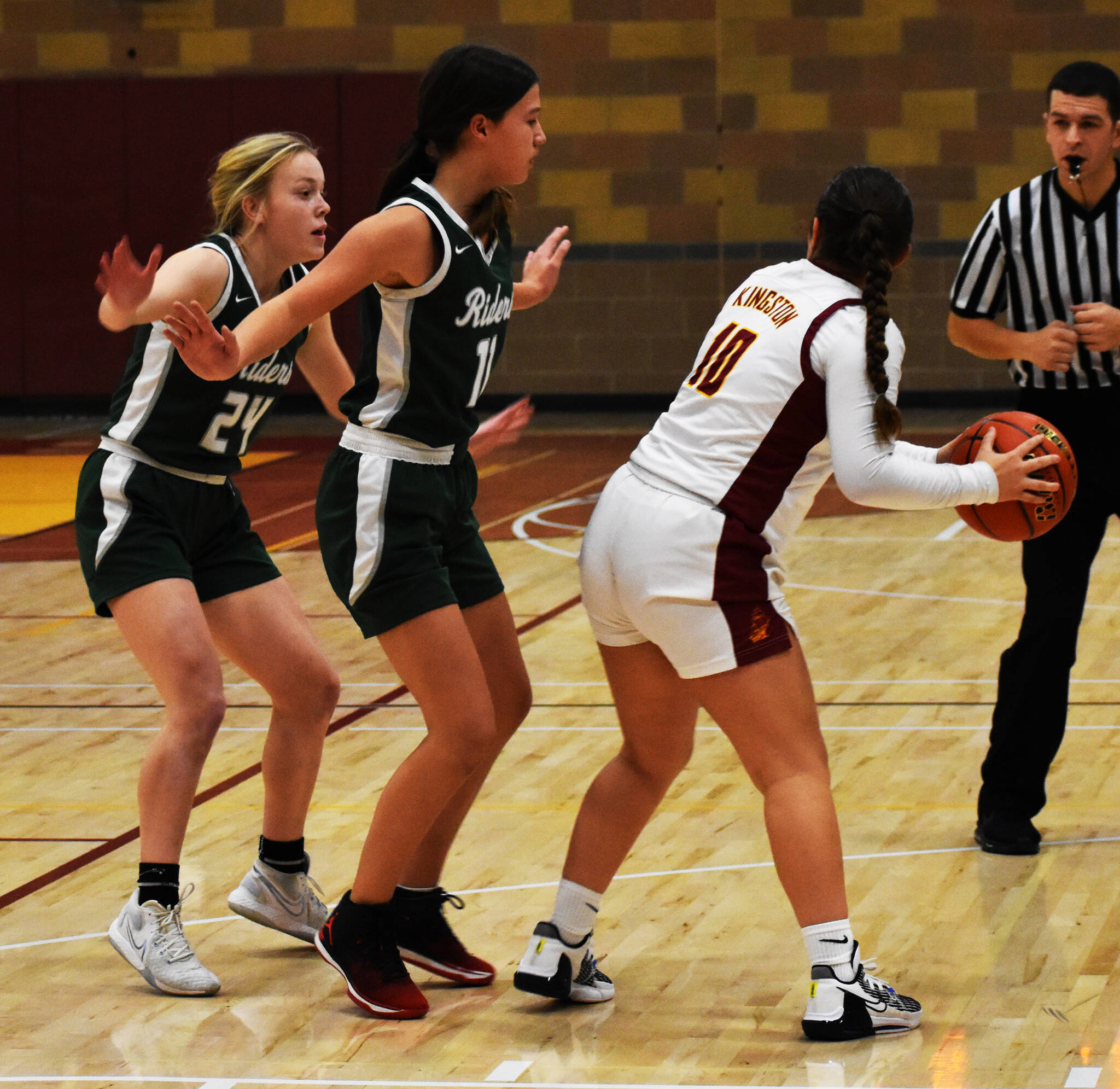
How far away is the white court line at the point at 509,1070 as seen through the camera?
2.93m

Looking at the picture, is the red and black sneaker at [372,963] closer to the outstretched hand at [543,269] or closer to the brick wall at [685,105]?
the outstretched hand at [543,269]

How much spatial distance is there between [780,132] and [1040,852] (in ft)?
35.1

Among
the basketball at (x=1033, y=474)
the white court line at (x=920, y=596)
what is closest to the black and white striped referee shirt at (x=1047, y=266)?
the basketball at (x=1033, y=474)

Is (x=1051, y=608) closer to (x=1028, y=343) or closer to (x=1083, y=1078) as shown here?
(x=1028, y=343)

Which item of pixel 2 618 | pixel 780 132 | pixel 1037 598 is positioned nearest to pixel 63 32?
pixel 780 132

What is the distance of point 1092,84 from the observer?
4.04 m

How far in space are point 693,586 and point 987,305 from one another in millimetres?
1521

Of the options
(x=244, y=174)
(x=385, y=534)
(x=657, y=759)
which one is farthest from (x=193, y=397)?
(x=657, y=759)

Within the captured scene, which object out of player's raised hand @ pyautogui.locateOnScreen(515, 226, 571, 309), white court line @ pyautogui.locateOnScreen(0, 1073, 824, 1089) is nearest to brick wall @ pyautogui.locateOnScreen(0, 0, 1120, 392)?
player's raised hand @ pyautogui.locateOnScreen(515, 226, 571, 309)

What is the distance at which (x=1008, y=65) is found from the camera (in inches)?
546

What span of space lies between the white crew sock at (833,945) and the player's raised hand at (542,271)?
4.39 feet

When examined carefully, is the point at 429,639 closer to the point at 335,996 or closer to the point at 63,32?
the point at 335,996

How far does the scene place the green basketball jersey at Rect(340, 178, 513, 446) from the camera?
316 cm

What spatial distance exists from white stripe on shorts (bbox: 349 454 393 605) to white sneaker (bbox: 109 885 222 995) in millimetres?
731
